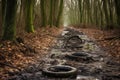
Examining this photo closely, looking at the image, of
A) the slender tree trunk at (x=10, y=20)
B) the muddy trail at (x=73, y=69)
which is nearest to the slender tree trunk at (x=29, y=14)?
the slender tree trunk at (x=10, y=20)

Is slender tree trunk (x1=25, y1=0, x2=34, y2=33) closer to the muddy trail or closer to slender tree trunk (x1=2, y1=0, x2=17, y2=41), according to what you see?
slender tree trunk (x1=2, y1=0, x2=17, y2=41)

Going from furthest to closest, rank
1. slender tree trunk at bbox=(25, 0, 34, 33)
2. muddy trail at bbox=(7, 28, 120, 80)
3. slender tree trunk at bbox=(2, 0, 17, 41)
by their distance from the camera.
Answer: slender tree trunk at bbox=(25, 0, 34, 33), slender tree trunk at bbox=(2, 0, 17, 41), muddy trail at bbox=(7, 28, 120, 80)

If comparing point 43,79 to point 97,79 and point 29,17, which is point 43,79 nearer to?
point 97,79

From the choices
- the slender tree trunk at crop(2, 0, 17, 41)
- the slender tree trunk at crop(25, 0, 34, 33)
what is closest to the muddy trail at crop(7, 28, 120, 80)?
the slender tree trunk at crop(2, 0, 17, 41)

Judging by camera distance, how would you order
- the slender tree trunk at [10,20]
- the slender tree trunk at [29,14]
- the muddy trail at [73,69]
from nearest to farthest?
the muddy trail at [73,69] → the slender tree trunk at [10,20] → the slender tree trunk at [29,14]

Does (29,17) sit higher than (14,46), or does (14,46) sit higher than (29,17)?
(29,17)

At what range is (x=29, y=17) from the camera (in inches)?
817

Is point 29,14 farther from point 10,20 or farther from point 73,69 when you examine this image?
point 73,69

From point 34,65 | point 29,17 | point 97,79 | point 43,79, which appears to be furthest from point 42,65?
point 29,17

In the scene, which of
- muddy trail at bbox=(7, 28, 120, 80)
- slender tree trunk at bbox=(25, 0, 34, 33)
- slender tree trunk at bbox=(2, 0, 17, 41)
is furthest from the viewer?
slender tree trunk at bbox=(25, 0, 34, 33)

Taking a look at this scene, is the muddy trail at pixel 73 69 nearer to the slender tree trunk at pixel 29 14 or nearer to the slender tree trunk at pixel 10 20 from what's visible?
Result: the slender tree trunk at pixel 10 20

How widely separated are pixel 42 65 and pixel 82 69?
1711mm

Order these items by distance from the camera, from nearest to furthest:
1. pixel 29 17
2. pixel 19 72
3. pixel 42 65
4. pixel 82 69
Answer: pixel 19 72, pixel 82 69, pixel 42 65, pixel 29 17

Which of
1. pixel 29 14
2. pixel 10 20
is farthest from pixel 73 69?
pixel 29 14
